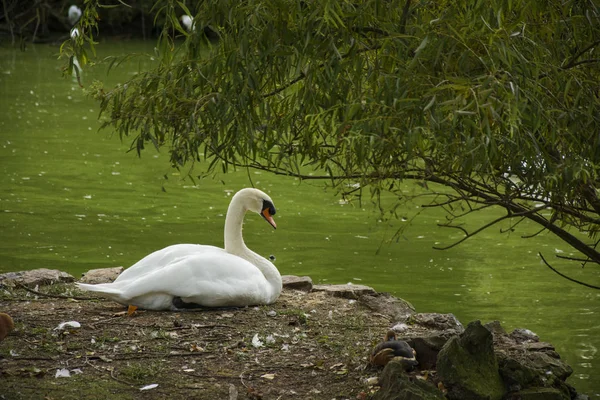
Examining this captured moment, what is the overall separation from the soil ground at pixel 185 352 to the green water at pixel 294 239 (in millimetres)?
1176

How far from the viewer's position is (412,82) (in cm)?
433

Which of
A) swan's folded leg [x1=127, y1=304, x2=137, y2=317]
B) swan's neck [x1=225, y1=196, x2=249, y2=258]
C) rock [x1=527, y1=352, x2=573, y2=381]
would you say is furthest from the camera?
swan's neck [x1=225, y1=196, x2=249, y2=258]

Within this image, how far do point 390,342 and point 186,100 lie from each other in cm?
175

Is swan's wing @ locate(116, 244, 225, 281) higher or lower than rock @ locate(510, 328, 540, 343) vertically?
higher

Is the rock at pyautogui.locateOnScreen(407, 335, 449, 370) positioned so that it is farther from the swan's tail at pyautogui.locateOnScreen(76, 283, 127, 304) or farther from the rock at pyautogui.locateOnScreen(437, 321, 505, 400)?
the swan's tail at pyautogui.locateOnScreen(76, 283, 127, 304)

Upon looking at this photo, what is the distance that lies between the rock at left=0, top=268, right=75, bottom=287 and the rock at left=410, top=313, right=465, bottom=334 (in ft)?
8.82

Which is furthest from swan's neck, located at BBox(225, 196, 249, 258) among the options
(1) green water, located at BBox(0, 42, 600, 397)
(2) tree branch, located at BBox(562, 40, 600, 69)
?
(2) tree branch, located at BBox(562, 40, 600, 69)

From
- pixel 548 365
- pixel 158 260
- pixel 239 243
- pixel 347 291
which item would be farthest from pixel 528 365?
pixel 158 260

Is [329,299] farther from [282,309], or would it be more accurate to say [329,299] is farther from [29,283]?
[29,283]

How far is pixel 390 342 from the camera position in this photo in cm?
558

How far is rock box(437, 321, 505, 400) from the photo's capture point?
530cm

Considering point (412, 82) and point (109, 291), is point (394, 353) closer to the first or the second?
point (412, 82)

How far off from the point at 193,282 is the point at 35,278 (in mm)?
1572

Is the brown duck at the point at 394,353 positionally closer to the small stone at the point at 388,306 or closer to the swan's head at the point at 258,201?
the small stone at the point at 388,306
